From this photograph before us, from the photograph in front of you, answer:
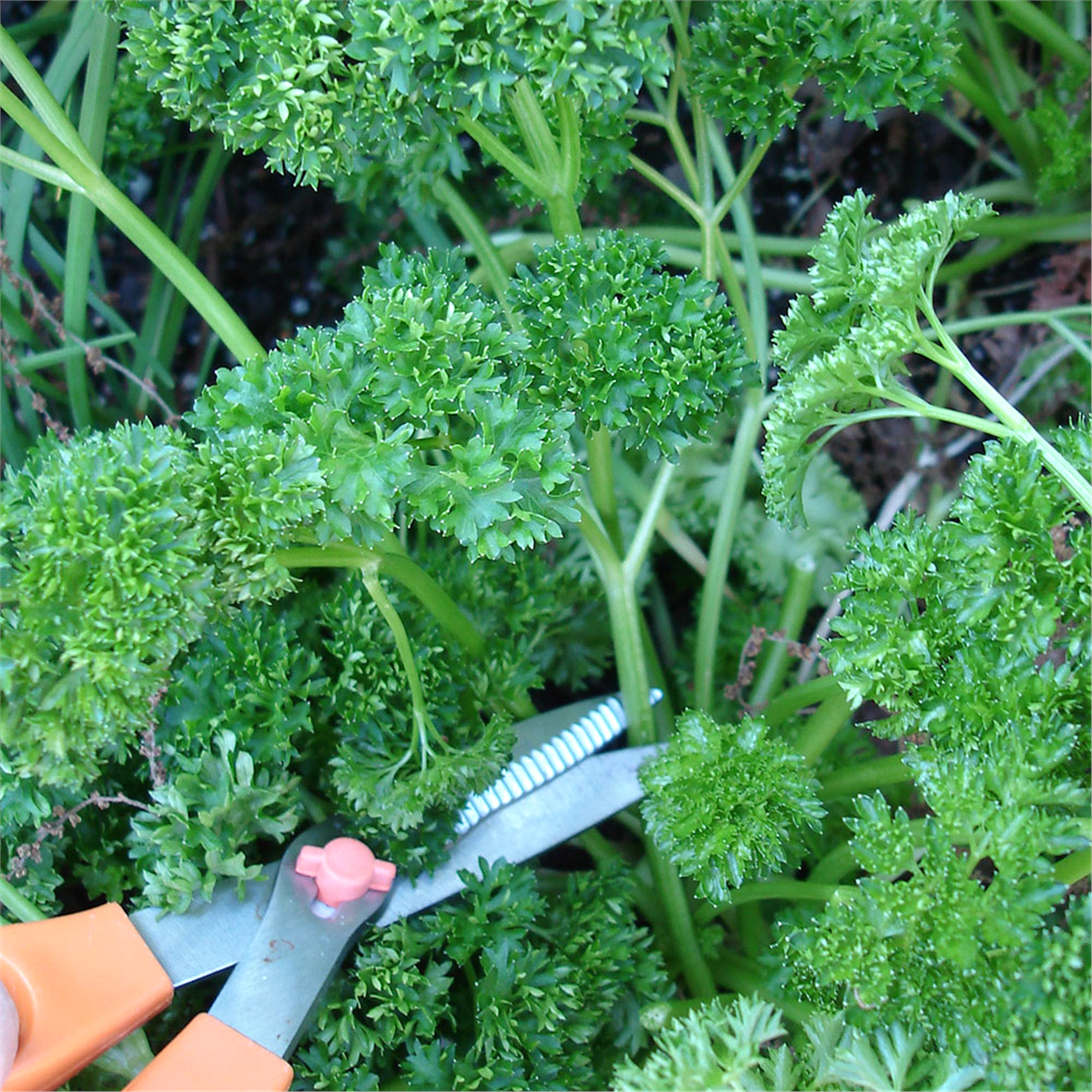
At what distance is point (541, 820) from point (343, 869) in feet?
0.74

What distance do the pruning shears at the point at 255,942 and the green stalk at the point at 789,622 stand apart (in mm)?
329

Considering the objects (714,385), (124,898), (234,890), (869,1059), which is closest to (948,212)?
(714,385)

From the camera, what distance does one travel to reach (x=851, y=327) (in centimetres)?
101

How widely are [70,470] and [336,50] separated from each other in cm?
44

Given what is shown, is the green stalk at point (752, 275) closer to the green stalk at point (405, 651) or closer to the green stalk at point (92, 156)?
the green stalk at point (405, 651)

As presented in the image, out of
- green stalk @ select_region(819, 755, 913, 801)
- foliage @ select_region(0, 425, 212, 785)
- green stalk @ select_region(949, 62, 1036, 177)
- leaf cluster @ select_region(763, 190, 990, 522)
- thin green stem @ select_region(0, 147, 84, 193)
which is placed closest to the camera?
foliage @ select_region(0, 425, 212, 785)

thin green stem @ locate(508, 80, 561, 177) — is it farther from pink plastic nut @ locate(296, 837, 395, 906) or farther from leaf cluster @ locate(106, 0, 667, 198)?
pink plastic nut @ locate(296, 837, 395, 906)

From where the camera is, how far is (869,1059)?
896 mm

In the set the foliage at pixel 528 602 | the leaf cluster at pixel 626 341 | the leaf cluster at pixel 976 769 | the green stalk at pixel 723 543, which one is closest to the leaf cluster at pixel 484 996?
the foliage at pixel 528 602

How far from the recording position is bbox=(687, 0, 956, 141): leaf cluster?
43.2 inches

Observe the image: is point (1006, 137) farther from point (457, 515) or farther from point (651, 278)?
point (457, 515)

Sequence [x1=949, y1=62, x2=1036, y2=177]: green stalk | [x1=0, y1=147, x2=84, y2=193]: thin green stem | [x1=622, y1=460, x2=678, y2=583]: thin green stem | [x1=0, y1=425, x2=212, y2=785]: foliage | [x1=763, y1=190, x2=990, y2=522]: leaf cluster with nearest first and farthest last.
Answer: [x1=0, y1=425, x2=212, y2=785]: foliage < [x1=763, y1=190, x2=990, y2=522]: leaf cluster < [x1=0, y1=147, x2=84, y2=193]: thin green stem < [x1=622, y1=460, x2=678, y2=583]: thin green stem < [x1=949, y1=62, x2=1036, y2=177]: green stalk

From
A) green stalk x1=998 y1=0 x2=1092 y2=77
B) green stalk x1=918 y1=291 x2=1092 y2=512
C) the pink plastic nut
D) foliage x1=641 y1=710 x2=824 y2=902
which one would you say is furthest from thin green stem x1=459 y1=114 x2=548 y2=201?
green stalk x1=998 y1=0 x2=1092 y2=77

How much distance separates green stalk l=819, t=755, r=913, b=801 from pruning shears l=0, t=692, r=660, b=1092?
22 cm
